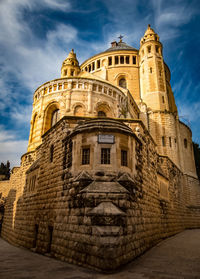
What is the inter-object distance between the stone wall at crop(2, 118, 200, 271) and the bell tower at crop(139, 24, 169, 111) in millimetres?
17775

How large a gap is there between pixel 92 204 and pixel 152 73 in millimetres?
28324

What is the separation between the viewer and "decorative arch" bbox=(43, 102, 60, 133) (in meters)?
18.9

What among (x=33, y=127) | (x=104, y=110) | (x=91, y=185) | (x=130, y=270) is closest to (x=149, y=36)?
(x=104, y=110)

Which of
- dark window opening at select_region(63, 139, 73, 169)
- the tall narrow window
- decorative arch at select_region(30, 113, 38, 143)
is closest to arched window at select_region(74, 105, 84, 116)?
decorative arch at select_region(30, 113, 38, 143)

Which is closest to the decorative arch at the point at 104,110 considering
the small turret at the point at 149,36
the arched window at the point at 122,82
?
the arched window at the point at 122,82

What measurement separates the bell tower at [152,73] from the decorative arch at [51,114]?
49.8 feet

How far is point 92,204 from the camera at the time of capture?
717 centimetres

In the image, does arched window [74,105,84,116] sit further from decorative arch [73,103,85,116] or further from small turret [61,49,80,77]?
small turret [61,49,80,77]

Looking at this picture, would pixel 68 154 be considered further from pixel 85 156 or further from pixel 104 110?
pixel 104 110

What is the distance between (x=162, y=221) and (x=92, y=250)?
8244 millimetres

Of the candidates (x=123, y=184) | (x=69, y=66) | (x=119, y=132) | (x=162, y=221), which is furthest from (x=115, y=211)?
(x=69, y=66)

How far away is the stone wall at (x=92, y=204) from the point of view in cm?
662

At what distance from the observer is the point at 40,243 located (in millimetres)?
9727

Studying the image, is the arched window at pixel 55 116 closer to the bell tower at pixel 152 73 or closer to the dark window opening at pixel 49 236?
the dark window opening at pixel 49 236
